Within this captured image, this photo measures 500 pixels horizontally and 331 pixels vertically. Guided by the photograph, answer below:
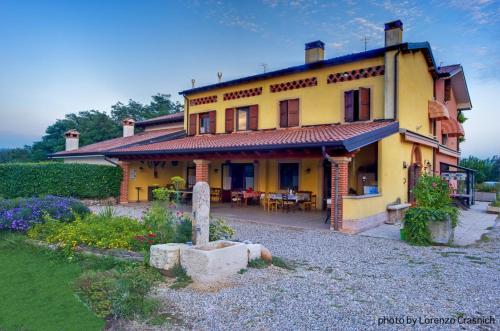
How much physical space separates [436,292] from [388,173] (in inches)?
306

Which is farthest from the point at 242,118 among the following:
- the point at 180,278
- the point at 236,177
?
the point at 180,278

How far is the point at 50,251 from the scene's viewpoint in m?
6.86

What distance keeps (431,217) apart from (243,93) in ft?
35.9

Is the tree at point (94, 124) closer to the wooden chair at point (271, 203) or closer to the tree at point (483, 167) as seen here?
the wooden chair at point (271, 203)

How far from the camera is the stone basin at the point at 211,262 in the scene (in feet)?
17.2

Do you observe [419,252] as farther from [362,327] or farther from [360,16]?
[360,16]

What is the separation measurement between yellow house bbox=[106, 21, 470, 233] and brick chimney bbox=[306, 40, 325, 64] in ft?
0.14

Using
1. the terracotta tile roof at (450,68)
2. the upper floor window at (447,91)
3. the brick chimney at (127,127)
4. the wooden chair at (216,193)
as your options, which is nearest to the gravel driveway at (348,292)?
the wooden chair at (216,193)

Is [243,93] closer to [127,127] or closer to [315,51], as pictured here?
[315,51]

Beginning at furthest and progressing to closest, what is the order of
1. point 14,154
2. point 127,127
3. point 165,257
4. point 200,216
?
A: 1. point 14,154
2. point 127,127
3. point 200,216
4. point 165,257

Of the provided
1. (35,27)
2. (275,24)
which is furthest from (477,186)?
(35,27)

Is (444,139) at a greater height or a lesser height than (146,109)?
lesser

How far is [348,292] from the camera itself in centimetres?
496

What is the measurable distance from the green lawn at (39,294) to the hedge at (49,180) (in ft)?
30.7
